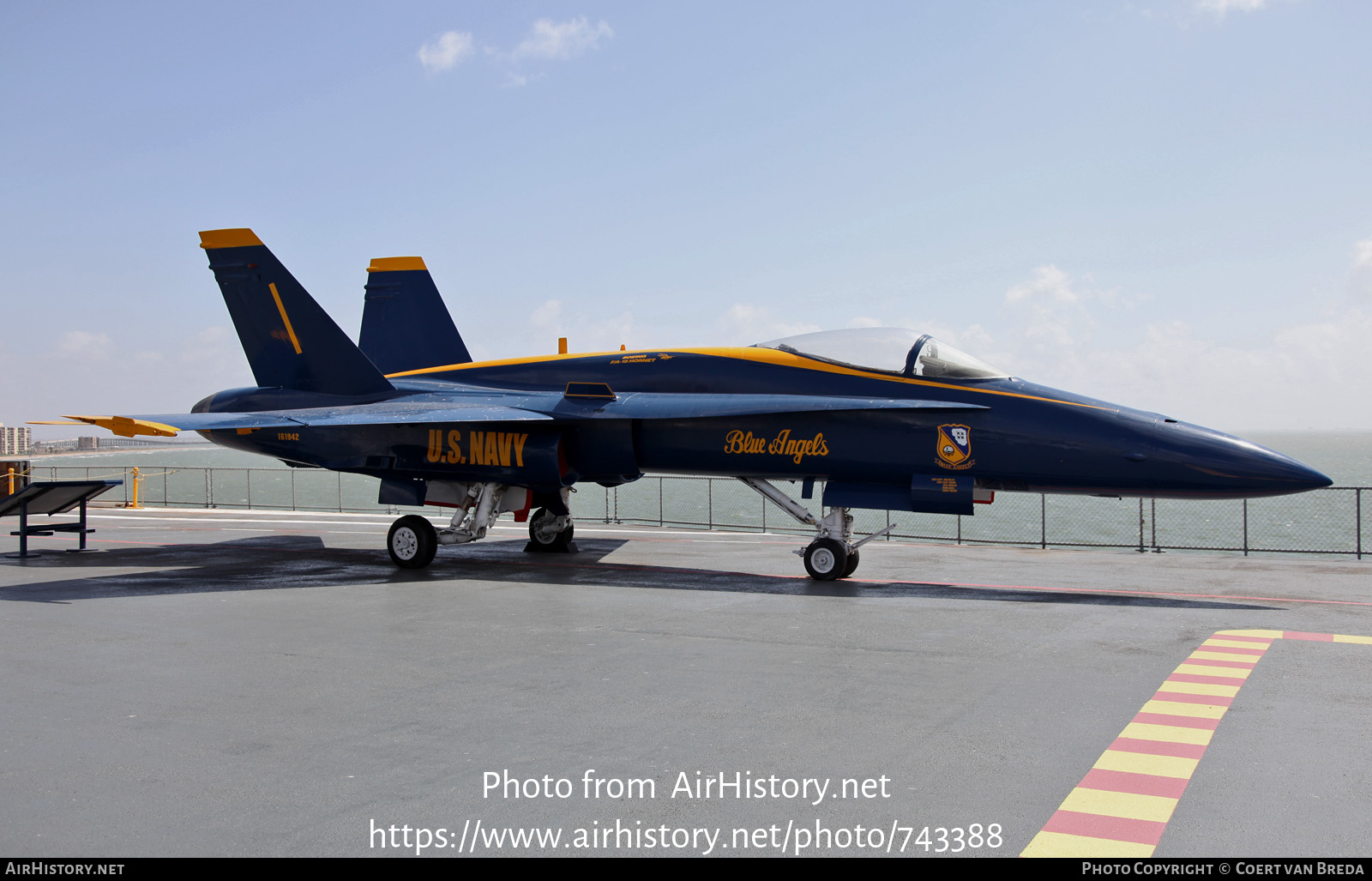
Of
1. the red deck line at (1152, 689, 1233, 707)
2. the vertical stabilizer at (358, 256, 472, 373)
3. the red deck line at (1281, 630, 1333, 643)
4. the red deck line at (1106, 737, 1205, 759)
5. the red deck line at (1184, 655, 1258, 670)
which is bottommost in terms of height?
the red deck line at (1106, 737, 1205, 759)

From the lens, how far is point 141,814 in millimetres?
3830

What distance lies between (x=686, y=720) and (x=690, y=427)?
6.77m

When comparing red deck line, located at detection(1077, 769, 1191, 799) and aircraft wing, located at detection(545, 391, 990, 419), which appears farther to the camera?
aircraft wing, located at detection(545, 391, 990, 419)

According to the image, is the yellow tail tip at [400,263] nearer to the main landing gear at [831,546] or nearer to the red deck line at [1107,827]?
the main landing gear at [831,546]

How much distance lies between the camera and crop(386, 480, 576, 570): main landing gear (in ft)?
40.2

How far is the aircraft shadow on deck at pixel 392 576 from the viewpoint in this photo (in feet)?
32.7

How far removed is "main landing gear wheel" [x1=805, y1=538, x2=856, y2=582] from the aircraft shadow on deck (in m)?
0.11

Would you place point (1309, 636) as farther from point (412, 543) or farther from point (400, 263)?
point (400, 263)

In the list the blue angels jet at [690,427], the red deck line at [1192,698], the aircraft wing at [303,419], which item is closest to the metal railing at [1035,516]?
the blue angels jet at [690,427]

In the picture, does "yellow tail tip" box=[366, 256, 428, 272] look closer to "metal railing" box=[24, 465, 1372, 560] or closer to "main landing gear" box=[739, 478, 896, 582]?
"main landing gear" box=[739, 478, 896, 582]

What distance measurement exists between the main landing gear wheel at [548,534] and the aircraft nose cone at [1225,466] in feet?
27.5

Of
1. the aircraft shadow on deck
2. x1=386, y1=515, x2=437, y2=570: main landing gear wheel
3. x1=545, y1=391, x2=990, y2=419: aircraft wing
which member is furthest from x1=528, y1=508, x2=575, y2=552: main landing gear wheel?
x1=545, y1=391, x2=990, y2=419: aircraft wing

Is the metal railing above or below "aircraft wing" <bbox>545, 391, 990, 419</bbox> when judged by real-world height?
below
